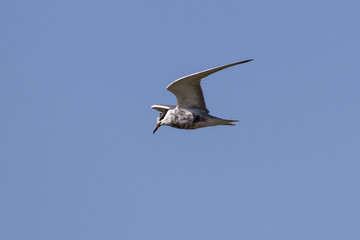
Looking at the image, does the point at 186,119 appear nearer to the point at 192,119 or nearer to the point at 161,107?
the point at 192,119

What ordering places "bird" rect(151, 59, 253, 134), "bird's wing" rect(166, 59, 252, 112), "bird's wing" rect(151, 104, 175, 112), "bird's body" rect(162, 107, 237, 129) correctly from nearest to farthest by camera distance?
"bird's wing" rect(166, 59, 252, 112) < "bird" rect(151, 59, 253, 134) < "bird's body" rect(162, 107, 237, 129) < "bird's wing" rect(151, 104, 175, 112)

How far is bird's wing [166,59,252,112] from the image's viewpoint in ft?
75.5

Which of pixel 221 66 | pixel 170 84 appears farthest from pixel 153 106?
pixel 221 66

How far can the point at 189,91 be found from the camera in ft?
79.3

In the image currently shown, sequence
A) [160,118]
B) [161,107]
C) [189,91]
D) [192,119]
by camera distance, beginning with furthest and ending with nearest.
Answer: [161,107] → [160,118] → [192,119] → [189,91]

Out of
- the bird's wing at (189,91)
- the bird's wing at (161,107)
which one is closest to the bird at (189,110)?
the bird's wing at (189,91)

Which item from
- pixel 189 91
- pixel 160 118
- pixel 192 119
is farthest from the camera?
pixel 160 118

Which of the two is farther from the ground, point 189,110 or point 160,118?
point 189,110

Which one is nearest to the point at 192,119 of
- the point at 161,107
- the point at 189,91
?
the point at 189,91

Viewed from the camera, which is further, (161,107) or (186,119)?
(161,107)

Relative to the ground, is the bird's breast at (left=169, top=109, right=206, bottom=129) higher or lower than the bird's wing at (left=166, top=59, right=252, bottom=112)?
lower

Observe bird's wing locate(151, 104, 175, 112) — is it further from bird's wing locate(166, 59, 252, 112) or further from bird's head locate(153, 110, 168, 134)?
bird's wing locate(166, 59, 252, 112)

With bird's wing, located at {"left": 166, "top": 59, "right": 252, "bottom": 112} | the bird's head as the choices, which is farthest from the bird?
the bird's head

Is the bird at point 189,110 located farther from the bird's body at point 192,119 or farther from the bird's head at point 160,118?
the bird's head at point 160,118
